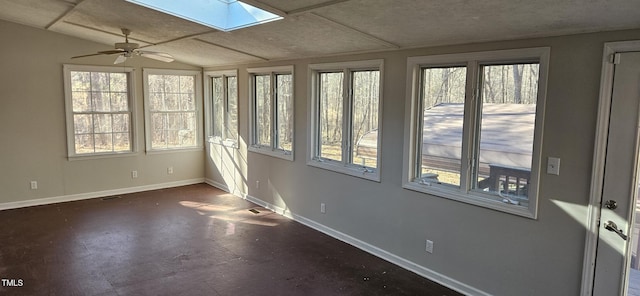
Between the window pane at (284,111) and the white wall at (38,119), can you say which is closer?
the window pane at (284,111)

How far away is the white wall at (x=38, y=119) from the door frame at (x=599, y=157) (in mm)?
6301

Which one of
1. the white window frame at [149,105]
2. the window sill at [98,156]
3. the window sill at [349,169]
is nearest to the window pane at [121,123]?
the white window frame at [149,105]

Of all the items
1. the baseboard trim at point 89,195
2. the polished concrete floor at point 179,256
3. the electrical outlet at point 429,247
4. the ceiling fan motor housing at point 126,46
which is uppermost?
the ceiling fan motor housing at point 126,46

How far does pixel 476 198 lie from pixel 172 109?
5526mm

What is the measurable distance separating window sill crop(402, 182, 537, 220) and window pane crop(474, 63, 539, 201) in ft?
0.29

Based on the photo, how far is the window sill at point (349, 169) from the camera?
436cm

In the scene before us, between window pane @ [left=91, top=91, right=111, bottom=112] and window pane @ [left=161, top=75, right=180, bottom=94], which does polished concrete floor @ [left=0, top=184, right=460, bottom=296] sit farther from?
window pane @ [left=161, top=75, right=180, bottom=94]

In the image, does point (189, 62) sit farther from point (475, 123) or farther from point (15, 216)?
point (475, 123)

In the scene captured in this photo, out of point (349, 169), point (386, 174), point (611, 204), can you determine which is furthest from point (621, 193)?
point (349, 169)

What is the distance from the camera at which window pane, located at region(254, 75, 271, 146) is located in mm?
5977

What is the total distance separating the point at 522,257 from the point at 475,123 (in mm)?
1121

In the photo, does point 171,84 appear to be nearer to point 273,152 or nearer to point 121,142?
point 121,142

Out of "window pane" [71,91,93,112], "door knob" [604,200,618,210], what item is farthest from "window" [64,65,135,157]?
"door knob" [604,200,618,210]

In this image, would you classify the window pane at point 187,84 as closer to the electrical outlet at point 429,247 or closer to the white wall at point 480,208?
the white wall at point 480,208
